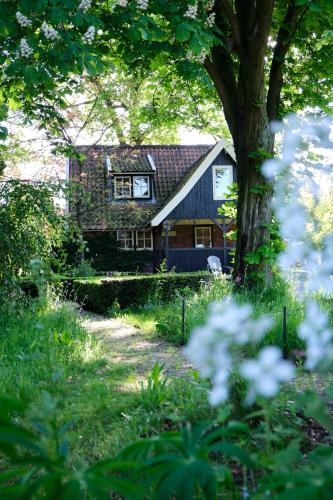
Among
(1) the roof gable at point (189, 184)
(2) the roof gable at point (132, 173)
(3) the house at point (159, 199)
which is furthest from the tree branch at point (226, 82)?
(2) the roof gable at point (132, 173)

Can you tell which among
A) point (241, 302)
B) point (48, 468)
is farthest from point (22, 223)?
point (48, 468)

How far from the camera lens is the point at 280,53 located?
8945 millimetres

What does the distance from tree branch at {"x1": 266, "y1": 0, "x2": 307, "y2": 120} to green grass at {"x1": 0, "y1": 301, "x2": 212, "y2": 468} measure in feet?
16.0

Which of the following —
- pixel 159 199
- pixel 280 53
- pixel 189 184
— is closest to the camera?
pixel 280 53

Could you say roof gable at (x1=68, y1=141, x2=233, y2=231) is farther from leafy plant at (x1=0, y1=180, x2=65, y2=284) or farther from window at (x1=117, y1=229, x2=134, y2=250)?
leafy plant at (x1=0, y1=180, x2=65, y2=284)

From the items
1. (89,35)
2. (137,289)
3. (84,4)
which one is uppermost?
(84,4)

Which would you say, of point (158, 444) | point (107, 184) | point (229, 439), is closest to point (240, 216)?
point (229, 439)

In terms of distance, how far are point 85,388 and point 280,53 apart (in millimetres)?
6810

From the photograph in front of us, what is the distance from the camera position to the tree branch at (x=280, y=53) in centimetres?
858

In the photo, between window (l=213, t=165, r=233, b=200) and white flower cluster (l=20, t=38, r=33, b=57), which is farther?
window (l=213, t=165, r=233, b=200)

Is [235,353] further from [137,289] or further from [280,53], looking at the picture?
[137,289]

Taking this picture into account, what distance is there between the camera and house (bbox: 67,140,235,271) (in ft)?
75.3

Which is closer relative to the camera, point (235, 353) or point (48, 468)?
point (48, 468)

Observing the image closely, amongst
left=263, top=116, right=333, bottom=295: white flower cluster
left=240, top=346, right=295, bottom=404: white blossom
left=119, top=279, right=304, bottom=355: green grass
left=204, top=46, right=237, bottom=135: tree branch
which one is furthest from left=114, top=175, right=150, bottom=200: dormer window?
left=240, top=346, right=295, bottom=404: white blossom
